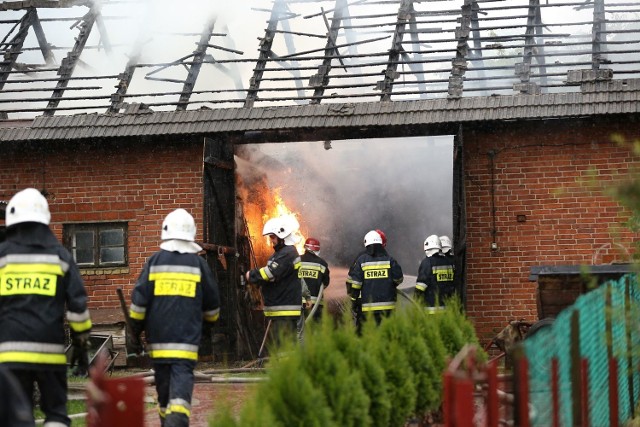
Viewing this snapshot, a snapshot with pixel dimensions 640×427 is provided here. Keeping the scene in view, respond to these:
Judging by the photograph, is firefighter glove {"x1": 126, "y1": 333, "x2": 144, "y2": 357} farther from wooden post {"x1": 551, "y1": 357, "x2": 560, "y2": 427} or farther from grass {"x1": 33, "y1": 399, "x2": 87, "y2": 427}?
wooden post {"x1": 551, "y1": 357, "x2": 560, "y2": 427}

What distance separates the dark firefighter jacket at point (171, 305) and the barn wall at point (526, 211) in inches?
269

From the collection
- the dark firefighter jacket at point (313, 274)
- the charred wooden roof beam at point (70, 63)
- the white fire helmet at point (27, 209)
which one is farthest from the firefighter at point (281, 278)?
the white fire helmet at point (27, 209)

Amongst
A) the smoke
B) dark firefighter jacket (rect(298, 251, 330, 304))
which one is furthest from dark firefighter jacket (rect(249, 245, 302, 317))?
the smoke

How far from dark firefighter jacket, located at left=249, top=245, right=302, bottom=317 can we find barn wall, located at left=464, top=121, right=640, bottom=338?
2766 millimetres

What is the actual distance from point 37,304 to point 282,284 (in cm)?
539

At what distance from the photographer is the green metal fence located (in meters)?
5.51

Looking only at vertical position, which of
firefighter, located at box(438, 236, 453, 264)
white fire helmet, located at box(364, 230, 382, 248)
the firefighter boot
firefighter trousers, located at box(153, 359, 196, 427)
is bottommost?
the firefighter boot

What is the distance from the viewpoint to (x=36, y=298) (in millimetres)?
7055

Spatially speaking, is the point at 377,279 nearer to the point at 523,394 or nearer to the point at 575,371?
the point at 575,371

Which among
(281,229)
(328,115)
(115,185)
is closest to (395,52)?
(328,115)

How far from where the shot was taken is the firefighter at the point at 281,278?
12.1 m

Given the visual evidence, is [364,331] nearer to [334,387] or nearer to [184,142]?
[334,387]

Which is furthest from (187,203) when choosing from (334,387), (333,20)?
(334,387)

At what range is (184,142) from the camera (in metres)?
14.9
